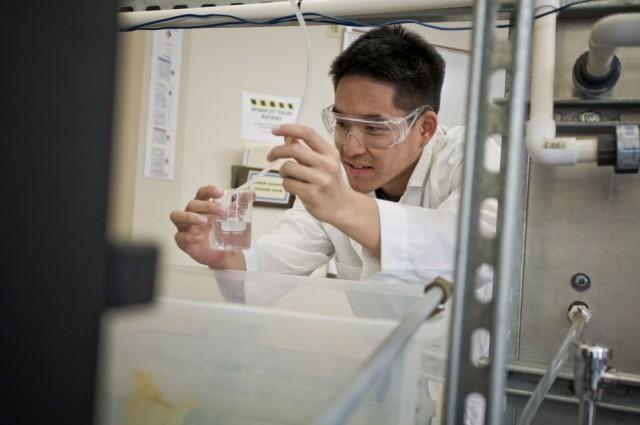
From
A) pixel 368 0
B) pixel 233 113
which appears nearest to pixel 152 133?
pixel 233 113

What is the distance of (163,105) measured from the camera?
85.4 inches

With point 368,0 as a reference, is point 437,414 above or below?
below

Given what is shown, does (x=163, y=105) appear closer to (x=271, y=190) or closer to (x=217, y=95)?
(x=217, y=95)

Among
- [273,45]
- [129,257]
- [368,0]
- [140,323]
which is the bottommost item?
[140,323]

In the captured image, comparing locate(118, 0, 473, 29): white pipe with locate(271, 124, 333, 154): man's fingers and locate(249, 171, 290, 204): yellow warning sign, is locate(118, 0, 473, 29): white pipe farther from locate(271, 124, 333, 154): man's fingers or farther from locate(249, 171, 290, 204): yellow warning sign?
locate(249, 171, 290, 204): yellow warning sign

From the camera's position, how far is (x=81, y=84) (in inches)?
7.6

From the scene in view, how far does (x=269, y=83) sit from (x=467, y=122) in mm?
2040

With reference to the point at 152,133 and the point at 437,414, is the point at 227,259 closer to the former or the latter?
the point at 437,414

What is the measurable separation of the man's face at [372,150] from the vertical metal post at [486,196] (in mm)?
939

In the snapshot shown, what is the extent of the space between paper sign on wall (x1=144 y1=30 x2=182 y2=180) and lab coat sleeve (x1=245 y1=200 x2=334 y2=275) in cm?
72

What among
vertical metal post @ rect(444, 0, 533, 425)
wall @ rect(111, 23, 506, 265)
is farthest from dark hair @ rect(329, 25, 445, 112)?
vertical metal post @ rect(444, 0, 533, 425)

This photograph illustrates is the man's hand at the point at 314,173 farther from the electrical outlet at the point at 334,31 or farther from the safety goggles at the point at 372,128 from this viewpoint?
the electrical outlet at the point at 334,31

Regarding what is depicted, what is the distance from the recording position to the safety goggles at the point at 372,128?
1.30m

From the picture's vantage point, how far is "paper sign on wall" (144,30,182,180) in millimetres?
2123
